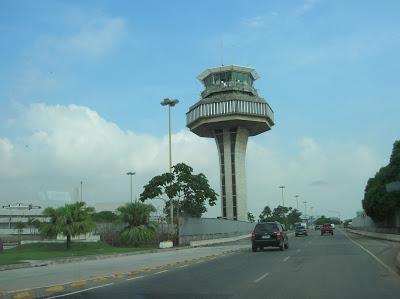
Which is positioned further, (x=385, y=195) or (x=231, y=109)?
(x=231, y=109)

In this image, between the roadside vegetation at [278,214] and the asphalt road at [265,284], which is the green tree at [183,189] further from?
the roadside vegetation at [278,214]

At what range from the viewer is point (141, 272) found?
21.3 m

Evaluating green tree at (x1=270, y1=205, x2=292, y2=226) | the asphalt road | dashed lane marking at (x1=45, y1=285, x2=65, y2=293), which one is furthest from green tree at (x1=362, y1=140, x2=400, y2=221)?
green tree at (x1=270, y1=205, x2=292, y2=226)

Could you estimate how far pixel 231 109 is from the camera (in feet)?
343

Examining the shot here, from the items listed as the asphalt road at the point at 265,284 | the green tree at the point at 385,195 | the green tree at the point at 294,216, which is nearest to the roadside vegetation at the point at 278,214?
the green tree at the point at 294,216

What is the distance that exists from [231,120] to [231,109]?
2309 mm

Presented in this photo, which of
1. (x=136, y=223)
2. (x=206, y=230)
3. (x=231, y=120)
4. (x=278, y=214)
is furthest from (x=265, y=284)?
(x=278, y=214)

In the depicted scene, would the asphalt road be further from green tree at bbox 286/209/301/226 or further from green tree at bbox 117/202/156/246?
green tree at bbox 286/209/301/226

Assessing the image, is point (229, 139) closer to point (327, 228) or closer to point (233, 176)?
point (233, 176)

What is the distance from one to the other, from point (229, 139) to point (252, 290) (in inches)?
3755

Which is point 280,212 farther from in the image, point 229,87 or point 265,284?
point 265,284

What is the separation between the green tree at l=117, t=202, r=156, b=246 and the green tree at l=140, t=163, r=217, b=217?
5701 mm

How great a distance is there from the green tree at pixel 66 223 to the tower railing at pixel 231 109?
64.1 meters

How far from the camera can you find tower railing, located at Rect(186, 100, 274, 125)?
343 feet
